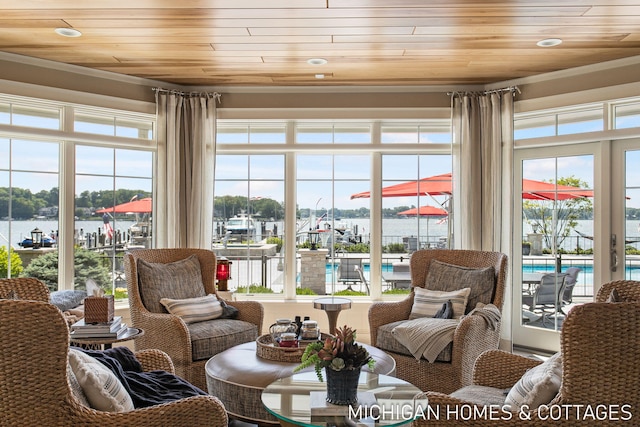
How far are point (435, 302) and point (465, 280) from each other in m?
0.31

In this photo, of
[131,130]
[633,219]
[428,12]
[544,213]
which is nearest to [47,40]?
[131,130]

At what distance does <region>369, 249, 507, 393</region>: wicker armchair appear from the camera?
11.3 feet

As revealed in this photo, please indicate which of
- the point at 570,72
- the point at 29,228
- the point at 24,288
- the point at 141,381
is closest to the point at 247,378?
the point at 141,381

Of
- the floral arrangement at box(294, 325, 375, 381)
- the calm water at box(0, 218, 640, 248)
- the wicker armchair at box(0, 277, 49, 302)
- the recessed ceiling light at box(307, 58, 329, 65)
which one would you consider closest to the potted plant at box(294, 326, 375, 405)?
the floral arrangement at box(294, 325, 375, 381)

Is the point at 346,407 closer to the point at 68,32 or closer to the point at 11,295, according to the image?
the point at 11,295

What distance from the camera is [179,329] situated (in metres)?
3.58

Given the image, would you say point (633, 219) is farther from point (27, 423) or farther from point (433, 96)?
point (27, 423)

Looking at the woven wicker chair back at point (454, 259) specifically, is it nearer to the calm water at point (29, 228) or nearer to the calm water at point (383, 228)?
the calm water at point (383, 228)

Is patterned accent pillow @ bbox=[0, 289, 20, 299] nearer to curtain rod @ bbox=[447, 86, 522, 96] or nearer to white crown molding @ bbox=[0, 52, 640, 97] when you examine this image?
white crown molding @ bbox=[0, 52, 640, 97]

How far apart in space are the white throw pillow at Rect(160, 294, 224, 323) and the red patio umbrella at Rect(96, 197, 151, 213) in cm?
148

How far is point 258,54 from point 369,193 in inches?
75.8

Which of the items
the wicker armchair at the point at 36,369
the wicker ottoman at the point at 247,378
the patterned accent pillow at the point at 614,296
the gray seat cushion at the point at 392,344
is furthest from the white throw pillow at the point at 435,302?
the wicker armchair at the point at 36,369

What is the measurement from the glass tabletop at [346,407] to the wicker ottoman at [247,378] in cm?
21

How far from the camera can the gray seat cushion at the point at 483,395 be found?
2.24m
